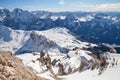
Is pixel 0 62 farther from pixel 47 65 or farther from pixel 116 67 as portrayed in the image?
pixel 47 65

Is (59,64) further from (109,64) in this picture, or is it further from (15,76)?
(15,76)

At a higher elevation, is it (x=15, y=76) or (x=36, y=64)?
(x=15, y=76)

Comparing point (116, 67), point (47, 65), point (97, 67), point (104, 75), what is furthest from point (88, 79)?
point (47, 65)

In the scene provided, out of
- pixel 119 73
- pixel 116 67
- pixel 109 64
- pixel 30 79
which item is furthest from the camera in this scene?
pixel 109 64

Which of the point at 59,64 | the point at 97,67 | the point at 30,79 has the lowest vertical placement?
the point at 59,64

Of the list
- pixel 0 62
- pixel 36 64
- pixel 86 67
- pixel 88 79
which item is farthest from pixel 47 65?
pixel 0 62

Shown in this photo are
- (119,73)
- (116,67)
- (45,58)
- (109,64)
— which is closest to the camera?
(119,73)

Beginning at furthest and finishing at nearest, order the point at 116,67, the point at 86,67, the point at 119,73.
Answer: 1. the point at 86,67
2. the point at 116,67
3. the point at 119,73

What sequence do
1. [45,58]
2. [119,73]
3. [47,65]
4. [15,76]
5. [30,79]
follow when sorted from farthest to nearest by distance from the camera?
[45,58] → [47,65] → [119,73] → [30,79] → [15,76]

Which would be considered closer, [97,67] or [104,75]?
[104,75]
